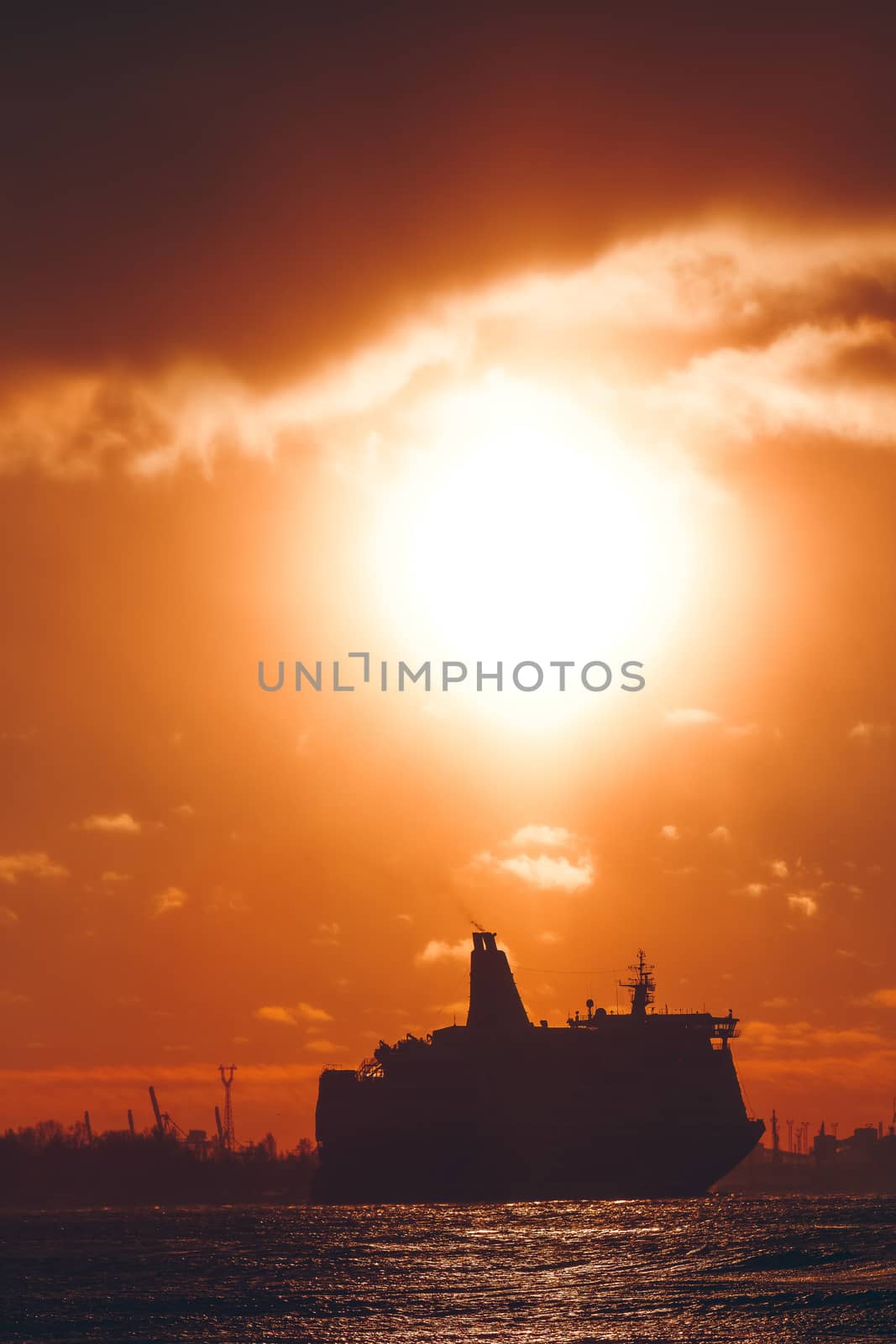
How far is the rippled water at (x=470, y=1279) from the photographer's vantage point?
58875 mm

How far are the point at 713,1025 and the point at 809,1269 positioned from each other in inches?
2181

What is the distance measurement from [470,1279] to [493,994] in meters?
57.8

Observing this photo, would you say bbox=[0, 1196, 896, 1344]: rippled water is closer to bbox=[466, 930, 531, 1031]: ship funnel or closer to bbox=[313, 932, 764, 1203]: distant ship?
bbox=[313, 932, 764, 1203]: distant ship

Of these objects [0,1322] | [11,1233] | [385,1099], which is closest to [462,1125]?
[385,1099]

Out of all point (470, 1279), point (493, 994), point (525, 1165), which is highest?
point (493, 994)

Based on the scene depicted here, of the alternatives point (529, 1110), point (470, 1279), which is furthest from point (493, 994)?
point (470, 1279)

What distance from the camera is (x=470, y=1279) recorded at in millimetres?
72375

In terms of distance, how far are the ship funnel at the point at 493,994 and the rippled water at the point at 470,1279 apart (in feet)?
60.0

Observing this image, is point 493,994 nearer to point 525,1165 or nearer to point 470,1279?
point 525,1165

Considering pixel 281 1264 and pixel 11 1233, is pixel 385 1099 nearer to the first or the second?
pixel 11 1233

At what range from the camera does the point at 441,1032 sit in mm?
127312

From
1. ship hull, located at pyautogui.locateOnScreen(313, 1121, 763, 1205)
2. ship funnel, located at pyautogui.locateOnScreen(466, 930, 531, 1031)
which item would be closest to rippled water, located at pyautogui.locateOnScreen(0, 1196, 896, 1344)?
ship hull, located at pyautogui.locateOnScreen(313, 1121, 763, 1205)

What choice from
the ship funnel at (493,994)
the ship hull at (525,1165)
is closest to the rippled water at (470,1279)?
the ship hull at (525,1165)

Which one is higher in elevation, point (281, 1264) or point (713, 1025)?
point (713, 1025)
